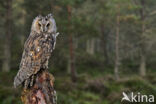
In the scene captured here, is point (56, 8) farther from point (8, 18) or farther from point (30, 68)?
point (30, 68)

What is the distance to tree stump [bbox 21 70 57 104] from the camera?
3.34 meters

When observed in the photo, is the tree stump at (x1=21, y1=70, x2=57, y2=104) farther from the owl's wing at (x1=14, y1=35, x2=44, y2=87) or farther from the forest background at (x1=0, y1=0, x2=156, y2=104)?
the forest background at (x1=0, y1=0, x2=156, y2=104)

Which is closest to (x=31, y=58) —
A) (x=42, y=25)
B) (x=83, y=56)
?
(x=42, y=25)

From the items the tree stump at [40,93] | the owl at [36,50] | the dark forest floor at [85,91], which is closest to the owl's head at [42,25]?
the owl at [36,50]

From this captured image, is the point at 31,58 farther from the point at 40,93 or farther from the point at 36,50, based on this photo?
the point at 40,93

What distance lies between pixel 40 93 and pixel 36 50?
799 mm

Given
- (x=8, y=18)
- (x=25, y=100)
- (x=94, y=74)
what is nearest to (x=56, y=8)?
(x=8, y=18)

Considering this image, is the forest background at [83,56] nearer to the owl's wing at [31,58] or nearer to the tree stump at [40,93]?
the owl's wing at [31,58]

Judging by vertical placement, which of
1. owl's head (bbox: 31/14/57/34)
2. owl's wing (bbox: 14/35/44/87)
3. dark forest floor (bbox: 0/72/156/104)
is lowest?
dark forest floor (bbox: 0/72/156/104)

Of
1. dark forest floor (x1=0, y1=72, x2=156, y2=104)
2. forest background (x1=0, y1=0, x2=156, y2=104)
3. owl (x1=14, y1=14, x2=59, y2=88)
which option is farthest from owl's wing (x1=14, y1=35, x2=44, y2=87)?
dark forest floor (x1=0, y1=72, x2=156, y2=104)

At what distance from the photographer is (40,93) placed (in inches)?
133

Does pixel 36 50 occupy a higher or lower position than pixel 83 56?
higher

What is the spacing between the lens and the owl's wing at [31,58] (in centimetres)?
364

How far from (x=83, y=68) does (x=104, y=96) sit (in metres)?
9.69
